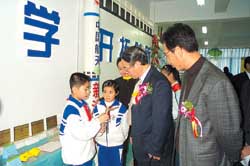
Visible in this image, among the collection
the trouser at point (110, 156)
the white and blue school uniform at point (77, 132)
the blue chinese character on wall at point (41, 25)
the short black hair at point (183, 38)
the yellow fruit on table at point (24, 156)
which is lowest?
the trouser at point (110, 156)

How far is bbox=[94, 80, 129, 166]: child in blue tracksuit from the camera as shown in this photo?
88.7 inches

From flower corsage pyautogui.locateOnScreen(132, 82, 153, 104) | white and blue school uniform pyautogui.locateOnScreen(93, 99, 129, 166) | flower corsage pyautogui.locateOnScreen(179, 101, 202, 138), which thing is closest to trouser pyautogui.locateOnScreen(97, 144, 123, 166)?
white and blue school uniform pyautogui.locateOnScreen(93, 99, 129, 166)

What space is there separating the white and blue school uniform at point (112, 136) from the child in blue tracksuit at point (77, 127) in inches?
13.2

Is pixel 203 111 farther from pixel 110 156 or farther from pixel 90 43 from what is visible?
pixel 90 43

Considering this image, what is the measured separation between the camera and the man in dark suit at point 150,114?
5.46 feet

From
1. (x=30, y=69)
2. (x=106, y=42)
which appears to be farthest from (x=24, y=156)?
(x=106, y=42)

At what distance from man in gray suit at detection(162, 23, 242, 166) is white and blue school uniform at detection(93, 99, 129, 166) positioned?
3.10 ft

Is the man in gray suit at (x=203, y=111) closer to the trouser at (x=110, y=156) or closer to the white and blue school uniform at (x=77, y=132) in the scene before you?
the white and blue school uniform at (x=77, y=132)

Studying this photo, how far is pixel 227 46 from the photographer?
1413 cm

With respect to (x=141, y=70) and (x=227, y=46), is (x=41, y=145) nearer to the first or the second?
(x=141, y=70)

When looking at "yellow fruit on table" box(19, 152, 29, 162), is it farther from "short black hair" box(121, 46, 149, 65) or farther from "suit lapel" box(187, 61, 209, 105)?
"suit lapel" box(187, 61, 209, 105)

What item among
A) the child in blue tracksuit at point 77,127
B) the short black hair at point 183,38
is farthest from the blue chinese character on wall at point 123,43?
the short black hair at point 183,38

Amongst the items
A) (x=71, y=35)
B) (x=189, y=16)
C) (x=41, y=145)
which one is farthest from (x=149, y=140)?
(x=189, y=16)

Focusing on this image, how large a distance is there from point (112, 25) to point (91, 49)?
1.10 meters
